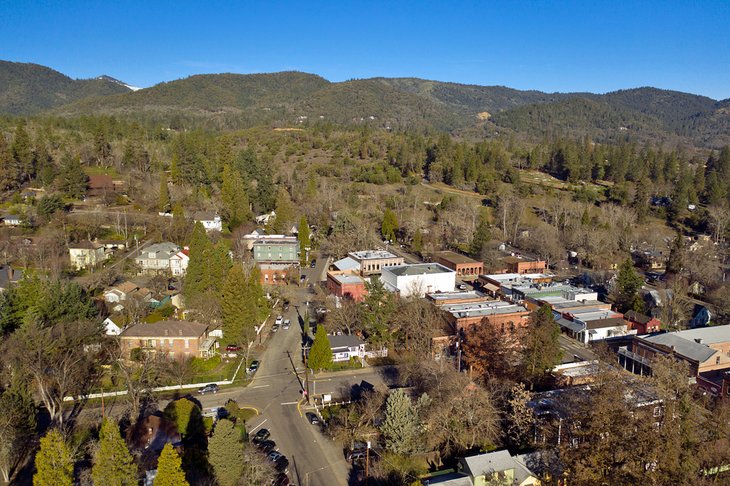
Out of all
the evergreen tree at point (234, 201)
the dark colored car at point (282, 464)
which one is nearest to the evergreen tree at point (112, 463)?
the dark colored car at point (282, 464)

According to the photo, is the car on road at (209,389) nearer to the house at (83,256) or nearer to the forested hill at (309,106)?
the house at (83,256)

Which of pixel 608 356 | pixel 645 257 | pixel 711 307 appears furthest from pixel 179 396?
pixel 645 257

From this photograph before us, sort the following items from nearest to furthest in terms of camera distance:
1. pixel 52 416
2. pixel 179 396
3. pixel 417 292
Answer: pixel 52 416 → pixel 179 396 → pixel 417 292

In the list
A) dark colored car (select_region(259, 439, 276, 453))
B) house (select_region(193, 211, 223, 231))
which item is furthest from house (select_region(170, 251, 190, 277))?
dark colored car (select_region(259, 439, 276, 453))

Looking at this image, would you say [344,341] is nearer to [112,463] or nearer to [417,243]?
[112,463]

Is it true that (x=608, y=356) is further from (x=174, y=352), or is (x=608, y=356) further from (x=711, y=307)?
(x=174, y=352)

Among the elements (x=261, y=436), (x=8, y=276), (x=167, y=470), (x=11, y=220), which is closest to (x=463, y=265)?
(x=261, y=436)
